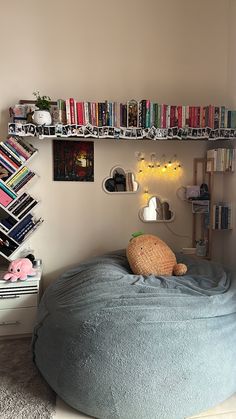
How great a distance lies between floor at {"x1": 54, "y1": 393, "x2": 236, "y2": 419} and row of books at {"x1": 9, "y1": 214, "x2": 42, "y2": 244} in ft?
3.98

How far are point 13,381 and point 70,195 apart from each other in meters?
1.47

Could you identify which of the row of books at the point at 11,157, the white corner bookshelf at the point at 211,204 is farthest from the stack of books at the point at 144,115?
the row of books at the point at 11,157

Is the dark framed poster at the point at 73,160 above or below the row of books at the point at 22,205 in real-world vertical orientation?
above

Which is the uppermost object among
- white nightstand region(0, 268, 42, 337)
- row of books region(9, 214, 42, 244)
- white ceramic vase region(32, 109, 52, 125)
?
white ceramic vase region(32, 109, 52, 125)

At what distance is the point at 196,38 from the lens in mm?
2896

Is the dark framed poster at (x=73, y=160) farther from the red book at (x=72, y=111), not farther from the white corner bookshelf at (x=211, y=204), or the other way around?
the white corner bookshelf at (x=211, y=204)

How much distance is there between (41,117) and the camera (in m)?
2.37

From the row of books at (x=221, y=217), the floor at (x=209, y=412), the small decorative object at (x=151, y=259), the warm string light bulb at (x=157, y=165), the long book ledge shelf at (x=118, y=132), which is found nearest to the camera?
the floor at (x=209, y=412)

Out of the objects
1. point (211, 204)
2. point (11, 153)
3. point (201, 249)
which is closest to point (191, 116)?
point (211, 204)

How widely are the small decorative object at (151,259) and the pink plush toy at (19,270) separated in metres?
0.77

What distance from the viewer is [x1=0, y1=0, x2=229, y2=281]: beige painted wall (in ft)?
8.65

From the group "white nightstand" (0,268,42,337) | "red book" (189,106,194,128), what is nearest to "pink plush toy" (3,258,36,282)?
"white nightstand" (0,268,42,337)

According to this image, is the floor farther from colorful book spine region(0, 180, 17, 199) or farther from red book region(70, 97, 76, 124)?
red book region(70, 97, 76, 124)

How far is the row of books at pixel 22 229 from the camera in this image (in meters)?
2.49
